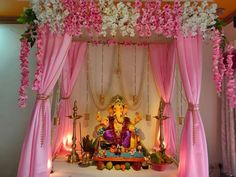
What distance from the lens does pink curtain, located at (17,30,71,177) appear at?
2.61 m

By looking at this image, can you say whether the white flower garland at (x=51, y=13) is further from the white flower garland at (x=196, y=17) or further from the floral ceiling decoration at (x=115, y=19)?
A: the white flower garland at (x=196, y=17)

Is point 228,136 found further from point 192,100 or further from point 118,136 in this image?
point 118,136

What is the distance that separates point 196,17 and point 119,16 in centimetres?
84

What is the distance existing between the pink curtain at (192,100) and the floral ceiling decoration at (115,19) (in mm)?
154

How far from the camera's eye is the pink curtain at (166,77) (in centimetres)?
363

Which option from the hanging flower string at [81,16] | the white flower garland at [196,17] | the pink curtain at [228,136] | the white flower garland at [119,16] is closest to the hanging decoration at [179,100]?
the pink curtain at [228,136]

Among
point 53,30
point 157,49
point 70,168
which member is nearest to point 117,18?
point 53,30

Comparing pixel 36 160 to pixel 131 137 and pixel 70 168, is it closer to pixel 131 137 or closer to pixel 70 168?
pixel 70 168

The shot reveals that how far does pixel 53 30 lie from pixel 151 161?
2.05m

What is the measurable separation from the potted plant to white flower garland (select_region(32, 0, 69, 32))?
1967 mm

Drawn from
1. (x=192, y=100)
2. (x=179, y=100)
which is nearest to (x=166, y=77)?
(x=179, y=100)

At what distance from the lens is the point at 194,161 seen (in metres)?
2.69

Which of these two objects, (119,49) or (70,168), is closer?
(70,168)

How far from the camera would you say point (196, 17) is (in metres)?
2.71
